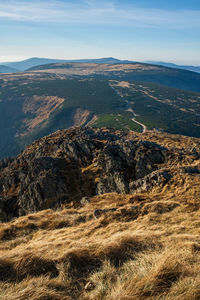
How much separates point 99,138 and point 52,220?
948 inches

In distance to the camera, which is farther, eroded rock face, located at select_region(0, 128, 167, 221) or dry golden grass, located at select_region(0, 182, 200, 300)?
eroded rock face, located at select_region(0, 128, 167, 221)

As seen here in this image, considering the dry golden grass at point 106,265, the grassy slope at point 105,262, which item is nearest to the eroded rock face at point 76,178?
the grassy slope at point 105,262

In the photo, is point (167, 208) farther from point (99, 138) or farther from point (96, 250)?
point (99, 138)

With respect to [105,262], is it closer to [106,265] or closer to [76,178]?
[106,265]

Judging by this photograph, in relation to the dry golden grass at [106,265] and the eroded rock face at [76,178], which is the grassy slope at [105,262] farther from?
the eroded rock face at [76,178]

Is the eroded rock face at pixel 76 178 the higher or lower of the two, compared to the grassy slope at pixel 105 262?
lower

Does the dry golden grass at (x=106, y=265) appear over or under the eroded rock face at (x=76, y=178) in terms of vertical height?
over

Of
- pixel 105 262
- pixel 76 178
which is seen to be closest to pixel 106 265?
pixel 105 262

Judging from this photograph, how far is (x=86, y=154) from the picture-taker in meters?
31.0

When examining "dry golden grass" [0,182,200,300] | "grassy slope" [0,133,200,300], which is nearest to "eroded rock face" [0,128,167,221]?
"grassy slope" [0,133,200,300]

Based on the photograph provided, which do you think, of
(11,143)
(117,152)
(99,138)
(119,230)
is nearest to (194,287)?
(119,230)

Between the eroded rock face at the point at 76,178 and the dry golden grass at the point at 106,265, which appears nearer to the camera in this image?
the dry golden grass at the point at 106,265

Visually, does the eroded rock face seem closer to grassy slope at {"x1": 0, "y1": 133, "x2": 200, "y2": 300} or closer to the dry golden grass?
grassy slope at {"x1": 0, "y1": 133, "x2": 200, "y2": 300}

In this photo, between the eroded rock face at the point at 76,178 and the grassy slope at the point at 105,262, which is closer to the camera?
the grassy slope at the point at 105,262
